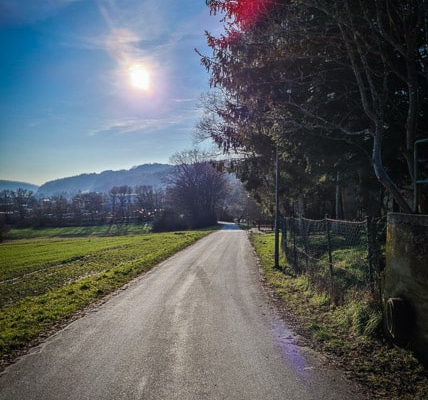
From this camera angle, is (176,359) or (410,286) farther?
(176,359)

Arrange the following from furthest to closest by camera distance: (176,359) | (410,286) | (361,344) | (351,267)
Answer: (351,267), (361,344), (176,359), (410,286)

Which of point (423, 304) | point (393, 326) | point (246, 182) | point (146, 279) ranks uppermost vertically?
point (246, 182)

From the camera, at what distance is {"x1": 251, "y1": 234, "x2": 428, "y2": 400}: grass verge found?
13.6ft

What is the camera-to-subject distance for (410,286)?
16.4 ft

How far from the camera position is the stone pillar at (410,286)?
15.4 ft

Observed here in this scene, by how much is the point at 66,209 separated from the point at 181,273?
3699 inches

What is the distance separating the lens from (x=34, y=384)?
452 centimetres

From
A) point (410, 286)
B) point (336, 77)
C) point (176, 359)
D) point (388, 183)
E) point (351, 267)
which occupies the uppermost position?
point (336, 77)

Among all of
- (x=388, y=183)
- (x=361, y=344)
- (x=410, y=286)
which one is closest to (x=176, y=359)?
(x=361, y=344)

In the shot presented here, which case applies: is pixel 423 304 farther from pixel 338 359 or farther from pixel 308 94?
pixel 308 94

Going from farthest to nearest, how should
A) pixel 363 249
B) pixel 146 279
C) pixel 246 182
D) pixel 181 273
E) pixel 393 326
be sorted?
pixel 246 182, pixel 181 273, pixel 146 279, pixel 363 249, pixel 393 326

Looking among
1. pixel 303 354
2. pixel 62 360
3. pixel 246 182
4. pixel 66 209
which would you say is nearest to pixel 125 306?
pixel 62 360

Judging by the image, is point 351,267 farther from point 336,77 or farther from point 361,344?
point 336,77

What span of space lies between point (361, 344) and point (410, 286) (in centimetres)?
123
